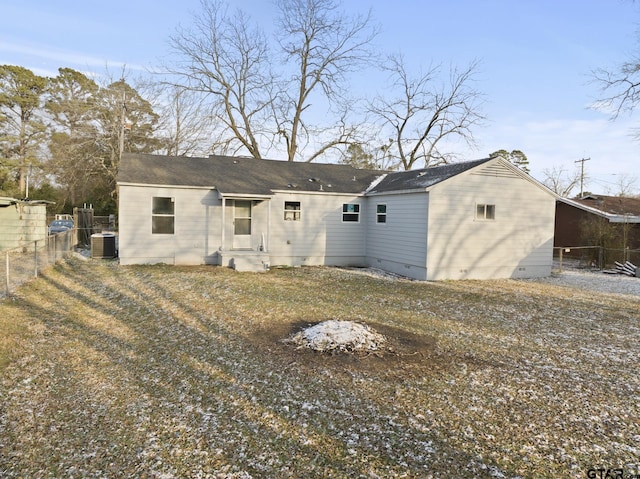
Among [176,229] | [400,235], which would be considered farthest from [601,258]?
[176,229]

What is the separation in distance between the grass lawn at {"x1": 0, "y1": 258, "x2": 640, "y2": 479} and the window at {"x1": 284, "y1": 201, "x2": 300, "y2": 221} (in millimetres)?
6596

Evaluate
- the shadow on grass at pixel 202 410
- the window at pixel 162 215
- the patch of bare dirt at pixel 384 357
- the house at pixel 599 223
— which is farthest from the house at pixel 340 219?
the patch of bare dirt at pixel 384 357

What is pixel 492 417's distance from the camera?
4.27 m

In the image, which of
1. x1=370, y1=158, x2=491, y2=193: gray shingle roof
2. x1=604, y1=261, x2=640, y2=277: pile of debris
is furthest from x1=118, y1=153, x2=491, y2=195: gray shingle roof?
x1=604, y1=261, x2=640, y2=277: pile of debris

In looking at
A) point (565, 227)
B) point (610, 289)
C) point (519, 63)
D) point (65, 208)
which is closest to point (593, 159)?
point (565, 227)

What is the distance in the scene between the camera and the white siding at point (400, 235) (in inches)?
522

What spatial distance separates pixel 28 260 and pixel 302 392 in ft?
44.6

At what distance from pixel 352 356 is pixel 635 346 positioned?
16.4ft

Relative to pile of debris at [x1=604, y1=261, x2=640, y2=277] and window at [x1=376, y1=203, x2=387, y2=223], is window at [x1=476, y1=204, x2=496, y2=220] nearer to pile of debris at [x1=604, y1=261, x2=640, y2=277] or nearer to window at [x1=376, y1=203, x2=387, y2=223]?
window at [x1=376, y1=203, x2=387, y2=223]

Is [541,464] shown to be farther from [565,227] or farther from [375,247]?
[565,227]

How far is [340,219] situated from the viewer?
635 inches

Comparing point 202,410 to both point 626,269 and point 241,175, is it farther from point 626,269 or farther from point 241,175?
point 626,269

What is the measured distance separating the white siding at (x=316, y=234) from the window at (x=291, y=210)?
13cm

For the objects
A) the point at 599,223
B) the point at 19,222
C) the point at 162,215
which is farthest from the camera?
the point at 599,223
